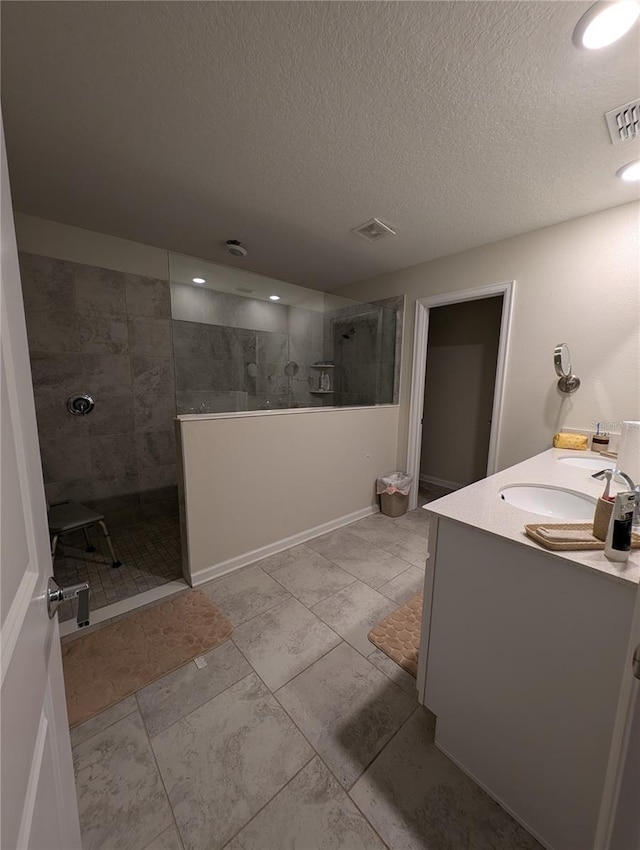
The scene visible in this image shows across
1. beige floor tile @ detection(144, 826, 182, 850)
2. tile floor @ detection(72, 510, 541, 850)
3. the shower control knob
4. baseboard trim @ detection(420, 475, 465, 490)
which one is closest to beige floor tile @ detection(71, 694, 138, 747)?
tile floor @ detection(72, 510, 541, 850)

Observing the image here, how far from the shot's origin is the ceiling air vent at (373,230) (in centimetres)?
224

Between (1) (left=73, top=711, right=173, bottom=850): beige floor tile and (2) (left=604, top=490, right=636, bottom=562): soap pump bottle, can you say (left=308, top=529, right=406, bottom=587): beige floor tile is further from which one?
(2) (left=604, top=490, right=636, bottom=562): soap pump bottle

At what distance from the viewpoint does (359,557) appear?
2420 millimetres

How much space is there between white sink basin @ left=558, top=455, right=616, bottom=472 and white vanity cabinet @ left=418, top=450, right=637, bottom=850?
1241 mm

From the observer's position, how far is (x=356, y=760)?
114 centimetres

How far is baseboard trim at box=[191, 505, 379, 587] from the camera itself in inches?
82.9

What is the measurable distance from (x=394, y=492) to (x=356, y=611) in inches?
56.1

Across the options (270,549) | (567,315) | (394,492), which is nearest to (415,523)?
(394,492)

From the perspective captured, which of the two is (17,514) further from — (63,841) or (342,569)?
(342,569)

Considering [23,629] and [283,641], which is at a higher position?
[23,629]

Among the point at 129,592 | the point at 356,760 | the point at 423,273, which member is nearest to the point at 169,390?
the point at 129,592

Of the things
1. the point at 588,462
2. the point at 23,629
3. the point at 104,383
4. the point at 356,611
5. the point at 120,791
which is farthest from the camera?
the point at 104,383

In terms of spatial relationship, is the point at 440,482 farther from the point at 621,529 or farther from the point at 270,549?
the point at 621,529

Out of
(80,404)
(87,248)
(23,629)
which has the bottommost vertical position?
(23,629)
